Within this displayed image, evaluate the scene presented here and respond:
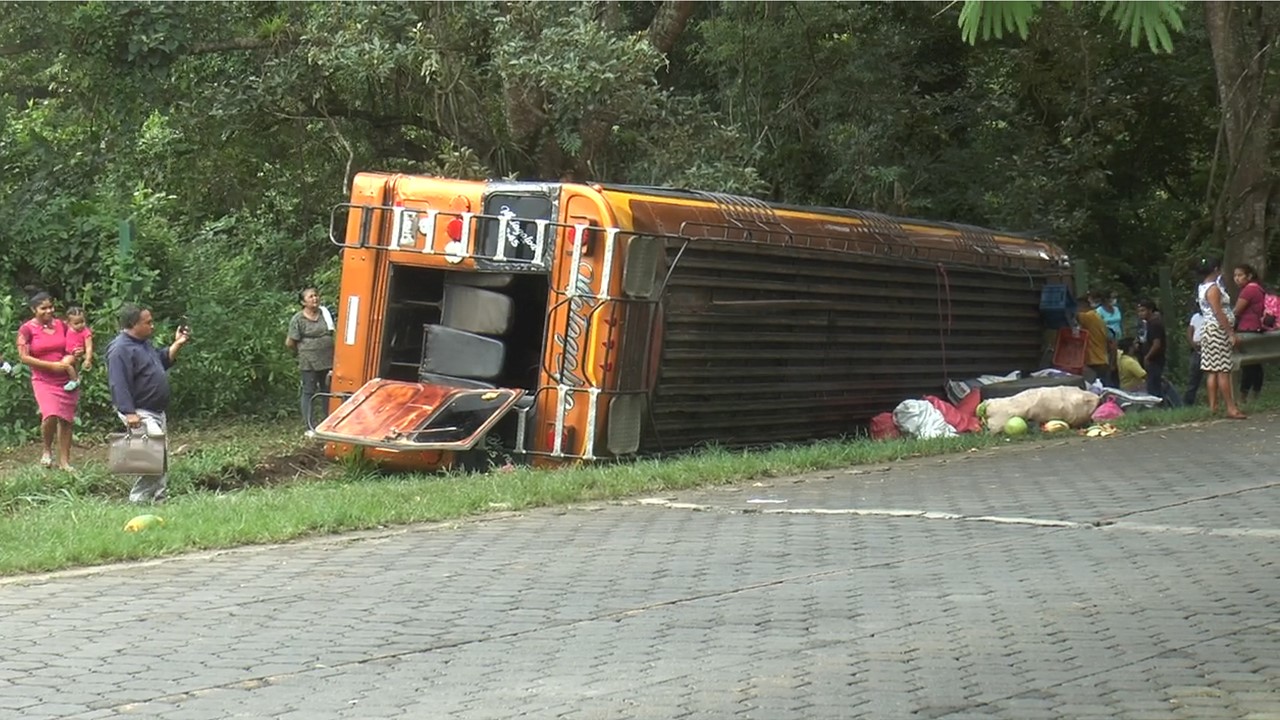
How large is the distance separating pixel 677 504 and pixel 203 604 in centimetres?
442

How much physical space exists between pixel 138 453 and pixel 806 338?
6.71m

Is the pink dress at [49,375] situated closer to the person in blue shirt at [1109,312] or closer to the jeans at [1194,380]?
the jeans at [1194,380]

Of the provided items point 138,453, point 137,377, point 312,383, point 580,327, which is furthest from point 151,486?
point 312,383

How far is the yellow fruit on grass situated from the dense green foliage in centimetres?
760

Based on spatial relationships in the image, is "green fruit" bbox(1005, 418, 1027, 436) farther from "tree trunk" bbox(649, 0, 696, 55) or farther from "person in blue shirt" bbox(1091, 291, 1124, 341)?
"tree trunk" bbox(649, 0, 696, 55)

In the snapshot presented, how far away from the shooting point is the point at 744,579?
8781 mm

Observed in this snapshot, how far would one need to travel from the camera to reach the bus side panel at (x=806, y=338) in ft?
48.5

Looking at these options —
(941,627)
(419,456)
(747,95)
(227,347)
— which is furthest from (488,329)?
(747,95)

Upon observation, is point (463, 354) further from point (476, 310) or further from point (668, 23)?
point (668, 23)

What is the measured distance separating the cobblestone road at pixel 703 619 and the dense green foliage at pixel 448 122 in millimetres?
6426

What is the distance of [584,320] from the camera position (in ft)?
45.6

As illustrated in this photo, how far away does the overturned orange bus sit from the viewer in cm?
1394

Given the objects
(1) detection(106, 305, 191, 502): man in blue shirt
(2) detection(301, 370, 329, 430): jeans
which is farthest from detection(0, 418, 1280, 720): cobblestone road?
(2) detection(301, 370, 329, 430): jeans

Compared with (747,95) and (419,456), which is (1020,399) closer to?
(419,456)
